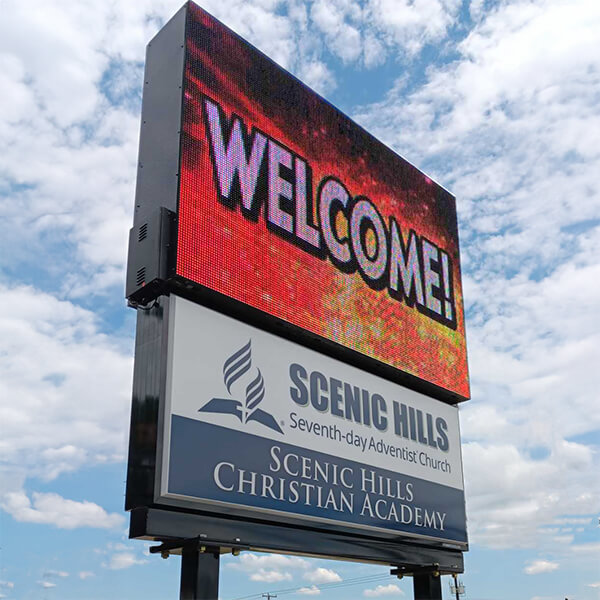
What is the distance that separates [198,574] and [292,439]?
2.37m

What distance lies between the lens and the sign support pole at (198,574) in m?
9.62

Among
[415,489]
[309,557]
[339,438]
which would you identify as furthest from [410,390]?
[309,557]

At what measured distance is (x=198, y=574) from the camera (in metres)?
9.67

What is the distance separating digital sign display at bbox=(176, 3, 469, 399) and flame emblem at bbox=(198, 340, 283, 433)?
81 cm

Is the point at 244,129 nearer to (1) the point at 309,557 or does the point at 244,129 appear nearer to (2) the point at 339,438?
(2) the point at 339,438

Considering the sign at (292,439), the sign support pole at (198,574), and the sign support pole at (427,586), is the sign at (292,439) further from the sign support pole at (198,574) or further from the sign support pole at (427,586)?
the sign support pole at (427,586)

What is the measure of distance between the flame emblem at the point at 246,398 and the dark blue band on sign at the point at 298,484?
0.79ft

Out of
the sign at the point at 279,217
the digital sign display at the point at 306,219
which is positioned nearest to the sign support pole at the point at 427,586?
the sign at the point at 279,217

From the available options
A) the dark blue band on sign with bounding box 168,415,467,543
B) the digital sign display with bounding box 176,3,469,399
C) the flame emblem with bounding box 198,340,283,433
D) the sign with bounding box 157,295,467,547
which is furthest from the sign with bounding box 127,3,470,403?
the dark blue band on sign with bounding box 168,415,467,543

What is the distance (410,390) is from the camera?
14.4m

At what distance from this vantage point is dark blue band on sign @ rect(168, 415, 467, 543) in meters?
9.85

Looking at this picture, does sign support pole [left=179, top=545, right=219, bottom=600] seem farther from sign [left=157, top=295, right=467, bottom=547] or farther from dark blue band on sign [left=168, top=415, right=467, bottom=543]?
dark blue band on sign [left=168, top=415, right=467, bottom=543]

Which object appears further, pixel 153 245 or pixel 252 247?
pixel 252 247

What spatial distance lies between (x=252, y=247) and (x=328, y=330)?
1.89 meters
